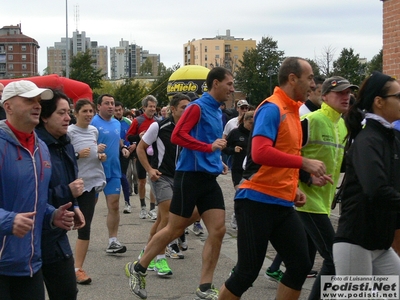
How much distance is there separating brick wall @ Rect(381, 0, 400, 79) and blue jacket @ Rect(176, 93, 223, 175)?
20.2ft

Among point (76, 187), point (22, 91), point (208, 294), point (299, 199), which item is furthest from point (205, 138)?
point (22, 91)

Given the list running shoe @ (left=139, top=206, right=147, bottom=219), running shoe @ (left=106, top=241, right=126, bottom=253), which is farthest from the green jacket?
running shoe @ (left=139, top=206, right=147, bottom=219)

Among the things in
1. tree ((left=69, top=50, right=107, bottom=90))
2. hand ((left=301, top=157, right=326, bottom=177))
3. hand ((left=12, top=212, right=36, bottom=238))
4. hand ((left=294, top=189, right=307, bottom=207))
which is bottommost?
hand ((left=294, top=189, right=307, bottom=207))

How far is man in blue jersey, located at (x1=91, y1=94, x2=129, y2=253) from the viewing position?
8.96 m

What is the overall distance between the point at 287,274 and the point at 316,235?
663 mm

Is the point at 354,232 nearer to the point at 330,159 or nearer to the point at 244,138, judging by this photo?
the point at 330,159

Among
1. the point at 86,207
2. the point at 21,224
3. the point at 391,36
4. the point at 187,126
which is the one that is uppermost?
the point at 391,36

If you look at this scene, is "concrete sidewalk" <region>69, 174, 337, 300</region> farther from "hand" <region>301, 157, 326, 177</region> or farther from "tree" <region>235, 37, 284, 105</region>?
"tree" <region>235, 37, 284, 105</region>

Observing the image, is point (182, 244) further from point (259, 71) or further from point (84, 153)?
point (259, 71)

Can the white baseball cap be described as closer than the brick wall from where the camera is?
Yes

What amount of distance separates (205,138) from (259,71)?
7040cm

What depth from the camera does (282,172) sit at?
508 centimetres

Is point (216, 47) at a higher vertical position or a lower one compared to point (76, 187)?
higher

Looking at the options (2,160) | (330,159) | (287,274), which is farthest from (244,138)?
(2,160)
